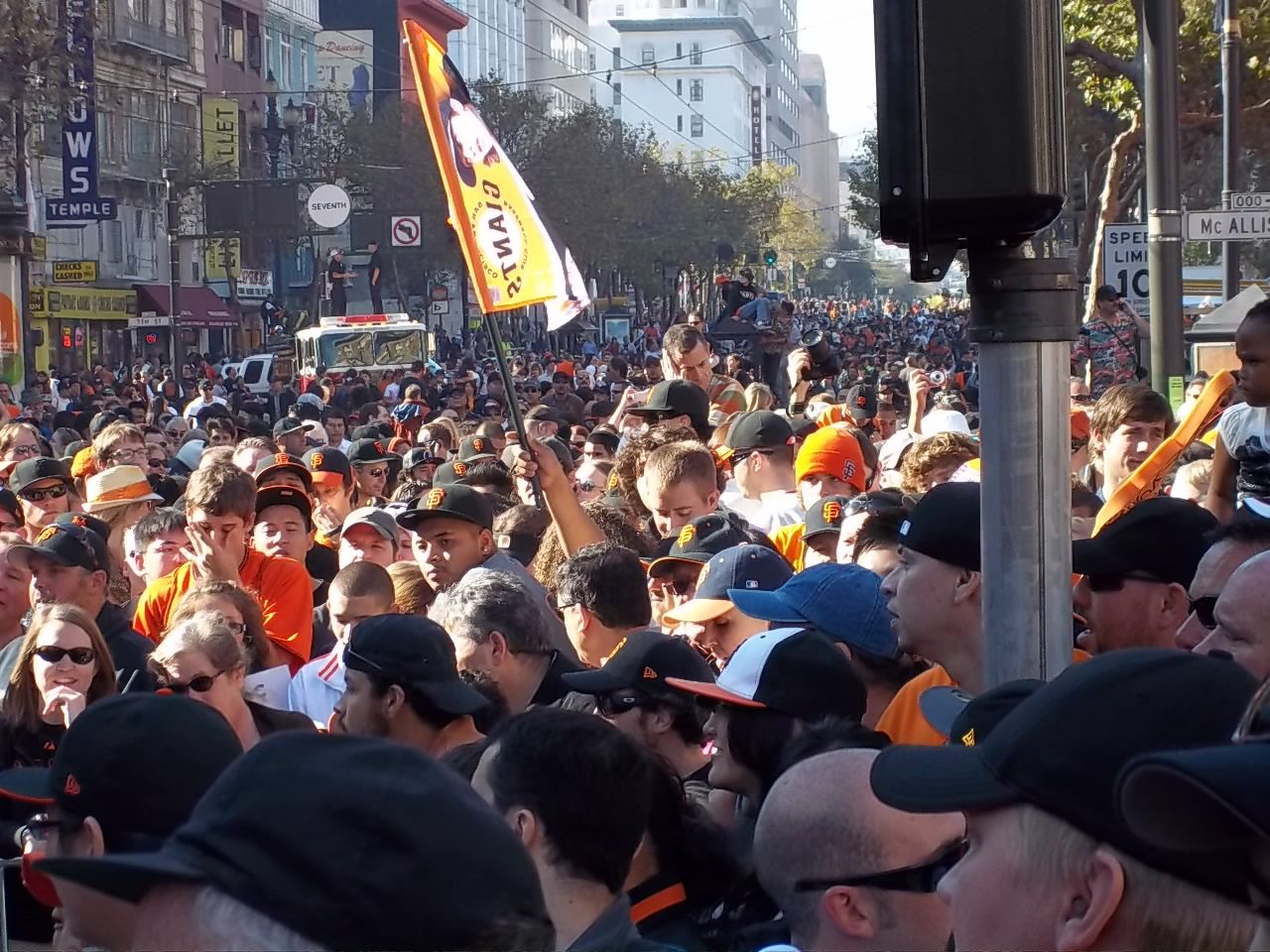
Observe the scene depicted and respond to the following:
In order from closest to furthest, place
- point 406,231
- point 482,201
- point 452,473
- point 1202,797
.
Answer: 1. point 1202,797
2. point 482,201
3. point 452,473
4. point 406,231

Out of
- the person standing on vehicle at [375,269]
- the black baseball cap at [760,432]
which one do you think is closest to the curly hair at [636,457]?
the black baseball cap at [760,432]

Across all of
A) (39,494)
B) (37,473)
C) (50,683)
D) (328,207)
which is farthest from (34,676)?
(328,207)

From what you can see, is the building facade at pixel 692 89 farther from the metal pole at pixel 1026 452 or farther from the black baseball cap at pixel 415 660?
the metal pole at pixel 1026 452

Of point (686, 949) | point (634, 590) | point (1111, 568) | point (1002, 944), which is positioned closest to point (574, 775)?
point (686, 949)

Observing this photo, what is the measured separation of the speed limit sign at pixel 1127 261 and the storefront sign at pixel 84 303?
38699 mm

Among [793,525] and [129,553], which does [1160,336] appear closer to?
[793,525]

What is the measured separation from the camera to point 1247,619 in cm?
372

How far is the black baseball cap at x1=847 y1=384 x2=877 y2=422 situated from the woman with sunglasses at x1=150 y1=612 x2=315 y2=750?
8.76 metres

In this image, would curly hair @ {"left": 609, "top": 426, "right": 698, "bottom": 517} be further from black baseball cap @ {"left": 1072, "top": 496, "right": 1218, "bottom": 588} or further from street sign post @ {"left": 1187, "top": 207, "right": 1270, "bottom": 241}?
street sign post @ {"left": 1187, "top": 207, "right": 1270, "bottom": 241}

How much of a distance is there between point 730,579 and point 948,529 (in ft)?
5.60

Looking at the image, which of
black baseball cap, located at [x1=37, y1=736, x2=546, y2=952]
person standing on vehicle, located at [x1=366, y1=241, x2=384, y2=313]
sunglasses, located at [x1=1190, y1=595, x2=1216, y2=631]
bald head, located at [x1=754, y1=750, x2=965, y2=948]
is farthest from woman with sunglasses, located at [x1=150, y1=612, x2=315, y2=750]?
person standing on vehicle, located at [x1=366, y1=241, x2=384, y2=313]

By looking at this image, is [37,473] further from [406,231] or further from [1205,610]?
[406,231]

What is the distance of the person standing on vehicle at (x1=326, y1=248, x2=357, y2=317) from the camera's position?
57.9 m

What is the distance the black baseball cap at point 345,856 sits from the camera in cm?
190
